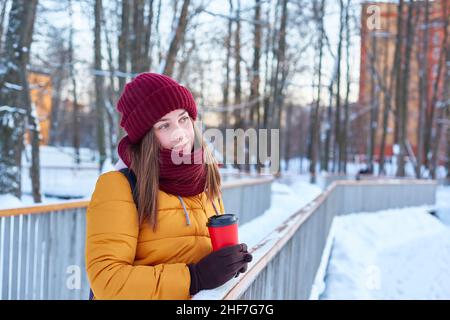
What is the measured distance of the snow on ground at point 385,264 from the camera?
6781 mm

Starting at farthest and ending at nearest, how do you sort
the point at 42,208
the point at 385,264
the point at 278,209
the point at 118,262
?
the point at 278,209, the point at 385,264, the point at 42,208, the point at 118,262

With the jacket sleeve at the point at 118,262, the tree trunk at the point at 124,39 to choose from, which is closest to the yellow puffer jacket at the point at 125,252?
the jacket sleeve at the point at 118,262

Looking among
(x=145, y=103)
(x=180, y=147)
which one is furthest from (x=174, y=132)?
(x=145, y=103)

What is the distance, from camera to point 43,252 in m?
4.98

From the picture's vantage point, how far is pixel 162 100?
6.99 feet

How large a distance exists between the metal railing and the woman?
283 cm

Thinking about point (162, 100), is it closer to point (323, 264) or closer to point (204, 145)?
point (204, 145)

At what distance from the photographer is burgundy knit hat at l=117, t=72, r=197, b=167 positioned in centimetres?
211

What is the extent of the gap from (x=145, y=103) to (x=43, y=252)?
337cm

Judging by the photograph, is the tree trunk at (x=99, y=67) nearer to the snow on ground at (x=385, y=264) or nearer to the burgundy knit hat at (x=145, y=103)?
the snow on ground at (x=385, y=264)

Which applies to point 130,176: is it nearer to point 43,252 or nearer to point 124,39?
point 43,252

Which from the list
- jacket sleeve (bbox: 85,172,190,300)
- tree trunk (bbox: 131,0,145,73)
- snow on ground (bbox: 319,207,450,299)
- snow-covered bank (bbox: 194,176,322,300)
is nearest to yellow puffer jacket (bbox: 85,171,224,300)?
jacket sleeve (bbox: 85,172,190,300)
